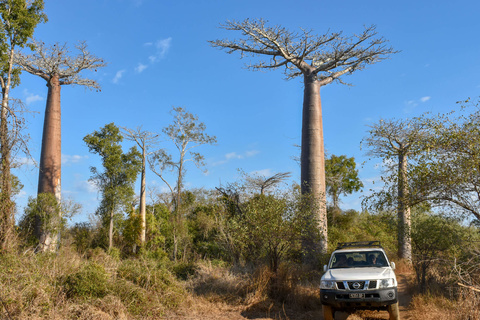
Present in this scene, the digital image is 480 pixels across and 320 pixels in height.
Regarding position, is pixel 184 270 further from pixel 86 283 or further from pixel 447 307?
pixel 447 307

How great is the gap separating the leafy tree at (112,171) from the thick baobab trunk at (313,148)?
13.6 m

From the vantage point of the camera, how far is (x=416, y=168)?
7.44 m

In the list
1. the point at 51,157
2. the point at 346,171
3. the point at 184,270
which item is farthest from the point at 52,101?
the point at 346,171

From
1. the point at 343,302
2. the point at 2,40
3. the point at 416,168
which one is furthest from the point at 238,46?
the point at 343,302

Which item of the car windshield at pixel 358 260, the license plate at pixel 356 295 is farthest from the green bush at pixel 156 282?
the license plate at pixel 356 295

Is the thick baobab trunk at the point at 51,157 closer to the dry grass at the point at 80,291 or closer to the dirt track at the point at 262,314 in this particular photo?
the dry grass at the point at 80,291

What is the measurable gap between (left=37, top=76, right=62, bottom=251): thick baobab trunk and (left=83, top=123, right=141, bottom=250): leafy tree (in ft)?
18.3

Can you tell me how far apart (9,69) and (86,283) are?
6970 millimetres

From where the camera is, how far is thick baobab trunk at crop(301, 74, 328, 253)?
1214 cm

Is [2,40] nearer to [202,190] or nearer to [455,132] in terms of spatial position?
[455,132]

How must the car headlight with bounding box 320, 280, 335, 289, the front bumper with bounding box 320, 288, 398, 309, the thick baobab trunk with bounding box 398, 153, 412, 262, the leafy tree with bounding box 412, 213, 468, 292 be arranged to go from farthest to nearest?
1. the leafy tree with bounding box 412, 213, 468, 292
2. the thick baobab trunk with bounding box 398, 153, 412, 262
3. the car headlight with bounding box 320, 280, 335, 289
4. the front bumper with bounding box 320, 288, 398, 309

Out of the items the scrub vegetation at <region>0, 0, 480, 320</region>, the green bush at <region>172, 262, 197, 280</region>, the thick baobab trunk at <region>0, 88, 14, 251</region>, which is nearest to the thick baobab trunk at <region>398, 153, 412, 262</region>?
the scrub vegetation at <region>0, 0, 480, 320</region>

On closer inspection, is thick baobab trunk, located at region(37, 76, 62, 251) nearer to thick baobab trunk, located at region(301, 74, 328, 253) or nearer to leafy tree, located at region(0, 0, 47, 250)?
leafy tree, located at region(0, 0, 47, 250)

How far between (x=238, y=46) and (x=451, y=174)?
971 centimetres
